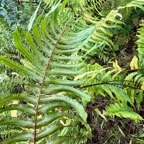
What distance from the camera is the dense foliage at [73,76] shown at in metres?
1.11

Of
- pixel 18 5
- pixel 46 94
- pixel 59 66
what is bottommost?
pixel 46 94

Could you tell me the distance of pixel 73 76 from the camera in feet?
5.64

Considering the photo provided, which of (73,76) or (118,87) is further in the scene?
(73,76)

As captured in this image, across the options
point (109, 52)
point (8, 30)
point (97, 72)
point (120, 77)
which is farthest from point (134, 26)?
point (8, 30)

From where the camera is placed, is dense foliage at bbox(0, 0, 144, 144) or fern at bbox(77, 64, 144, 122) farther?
fern at bbox(77, 64, 144, 122)

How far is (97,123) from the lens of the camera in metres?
1.86

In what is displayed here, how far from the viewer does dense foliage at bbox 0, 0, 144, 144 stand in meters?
1.11

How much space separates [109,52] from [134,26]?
0.22 m

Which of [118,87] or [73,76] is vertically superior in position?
[73,76]

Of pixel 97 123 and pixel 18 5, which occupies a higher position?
pixel 18 5

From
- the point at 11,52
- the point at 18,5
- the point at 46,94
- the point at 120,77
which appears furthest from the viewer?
the point at 18,5

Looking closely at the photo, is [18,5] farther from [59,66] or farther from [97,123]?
[59,66]

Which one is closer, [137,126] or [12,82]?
[137,126]

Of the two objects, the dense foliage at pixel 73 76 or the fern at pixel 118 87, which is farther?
the fern at pixel 118 87
